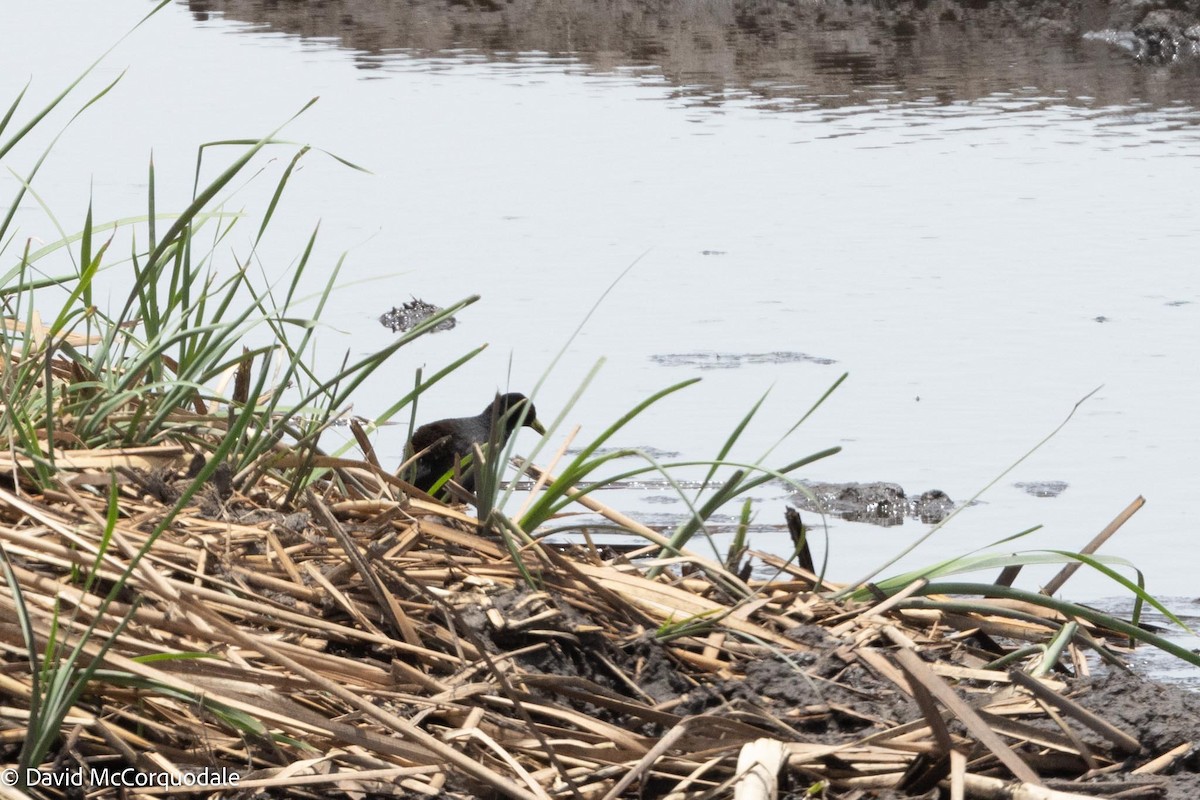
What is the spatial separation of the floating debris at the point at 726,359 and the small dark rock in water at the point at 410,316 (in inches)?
45.7

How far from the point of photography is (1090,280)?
8617 millimetres

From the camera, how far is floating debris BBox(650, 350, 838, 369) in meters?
6.66

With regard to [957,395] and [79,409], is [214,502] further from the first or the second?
[957,395]

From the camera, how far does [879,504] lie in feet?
16.5

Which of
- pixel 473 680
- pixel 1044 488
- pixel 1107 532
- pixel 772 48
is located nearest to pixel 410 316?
pixel 1044 488

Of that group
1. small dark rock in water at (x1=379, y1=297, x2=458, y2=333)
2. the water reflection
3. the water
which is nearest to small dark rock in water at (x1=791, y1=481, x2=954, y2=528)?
the water

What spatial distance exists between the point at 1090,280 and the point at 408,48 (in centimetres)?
1324

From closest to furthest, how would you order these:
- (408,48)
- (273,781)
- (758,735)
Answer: (273,781)
(758,735)
(408,48)

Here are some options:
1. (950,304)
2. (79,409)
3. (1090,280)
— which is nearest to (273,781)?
(79,409)

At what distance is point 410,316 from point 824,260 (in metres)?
2.71

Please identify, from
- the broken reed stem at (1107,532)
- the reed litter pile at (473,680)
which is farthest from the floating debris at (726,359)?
the reed litter pile at (473,680)

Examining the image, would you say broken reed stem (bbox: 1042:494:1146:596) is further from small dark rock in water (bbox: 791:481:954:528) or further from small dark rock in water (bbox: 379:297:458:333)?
small dark rock in water (bbox: 379:297:458:333)

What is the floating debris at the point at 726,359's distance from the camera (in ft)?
21.9

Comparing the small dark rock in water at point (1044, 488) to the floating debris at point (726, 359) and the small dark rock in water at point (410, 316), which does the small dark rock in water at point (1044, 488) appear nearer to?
the floating debris at point (726, 359)
